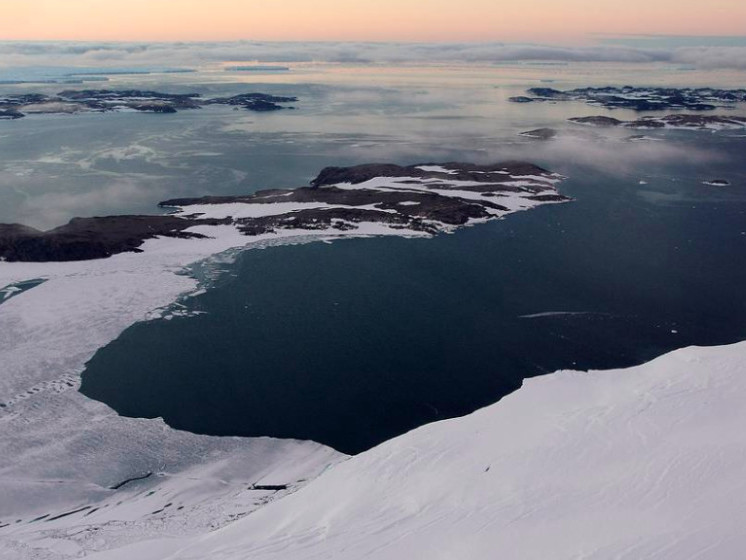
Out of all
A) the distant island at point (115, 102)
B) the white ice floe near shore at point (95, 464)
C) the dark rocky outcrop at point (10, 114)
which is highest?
the distant island at point (115, 102)

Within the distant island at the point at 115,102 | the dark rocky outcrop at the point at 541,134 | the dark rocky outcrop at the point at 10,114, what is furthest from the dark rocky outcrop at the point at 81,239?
the distant island at the point at 115,102

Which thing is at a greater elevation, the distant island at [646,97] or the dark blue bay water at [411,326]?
the distant island at [646,97]

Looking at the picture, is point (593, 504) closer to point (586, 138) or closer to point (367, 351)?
point (367, 351)

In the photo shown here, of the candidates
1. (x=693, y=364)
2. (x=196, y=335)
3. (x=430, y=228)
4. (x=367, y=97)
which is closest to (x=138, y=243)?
(x=196, y=335)

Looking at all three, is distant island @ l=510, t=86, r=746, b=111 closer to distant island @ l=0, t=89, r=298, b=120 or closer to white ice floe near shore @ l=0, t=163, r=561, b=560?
distant island @ l=0, t=89, r=298, b=120

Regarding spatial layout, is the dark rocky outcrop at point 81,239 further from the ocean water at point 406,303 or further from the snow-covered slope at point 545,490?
the snow-covered slope at point 545,490

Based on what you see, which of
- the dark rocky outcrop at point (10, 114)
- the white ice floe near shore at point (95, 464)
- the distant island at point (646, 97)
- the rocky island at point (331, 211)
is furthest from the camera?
the distant island at point (646, 97)
